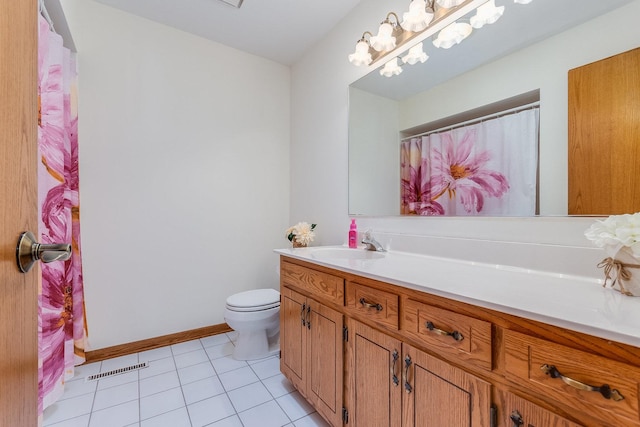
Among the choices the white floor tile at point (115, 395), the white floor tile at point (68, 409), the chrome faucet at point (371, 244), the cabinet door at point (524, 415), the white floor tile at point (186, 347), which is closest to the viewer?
the cabinet door at point (524, 415)

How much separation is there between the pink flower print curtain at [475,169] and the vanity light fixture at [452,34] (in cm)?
44

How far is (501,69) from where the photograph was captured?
117 cm

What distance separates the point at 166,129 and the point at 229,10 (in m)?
1.01

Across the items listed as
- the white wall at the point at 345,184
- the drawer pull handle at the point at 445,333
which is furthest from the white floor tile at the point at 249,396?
the drawer pull handle at the point at 445,333

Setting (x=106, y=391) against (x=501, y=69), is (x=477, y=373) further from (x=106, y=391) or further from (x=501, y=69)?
(x=106, y=391)

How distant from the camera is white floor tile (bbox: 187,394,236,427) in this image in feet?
4.54

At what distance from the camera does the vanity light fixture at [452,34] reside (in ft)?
4.23

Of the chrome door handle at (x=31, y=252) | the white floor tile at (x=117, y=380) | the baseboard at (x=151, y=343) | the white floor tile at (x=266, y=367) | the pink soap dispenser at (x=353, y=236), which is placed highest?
the chrome door handle at (x=31, y=252)

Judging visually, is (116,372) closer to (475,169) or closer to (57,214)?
(57,214)

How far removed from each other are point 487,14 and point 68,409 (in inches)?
114

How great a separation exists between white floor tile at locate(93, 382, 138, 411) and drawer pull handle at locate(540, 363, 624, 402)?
1979 millimetres

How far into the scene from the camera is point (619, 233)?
2.28ft

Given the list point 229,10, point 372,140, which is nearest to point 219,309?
point 372,140

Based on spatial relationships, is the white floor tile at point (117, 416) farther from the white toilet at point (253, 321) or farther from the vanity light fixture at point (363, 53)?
the vanity light fixture at point (363, 53)
